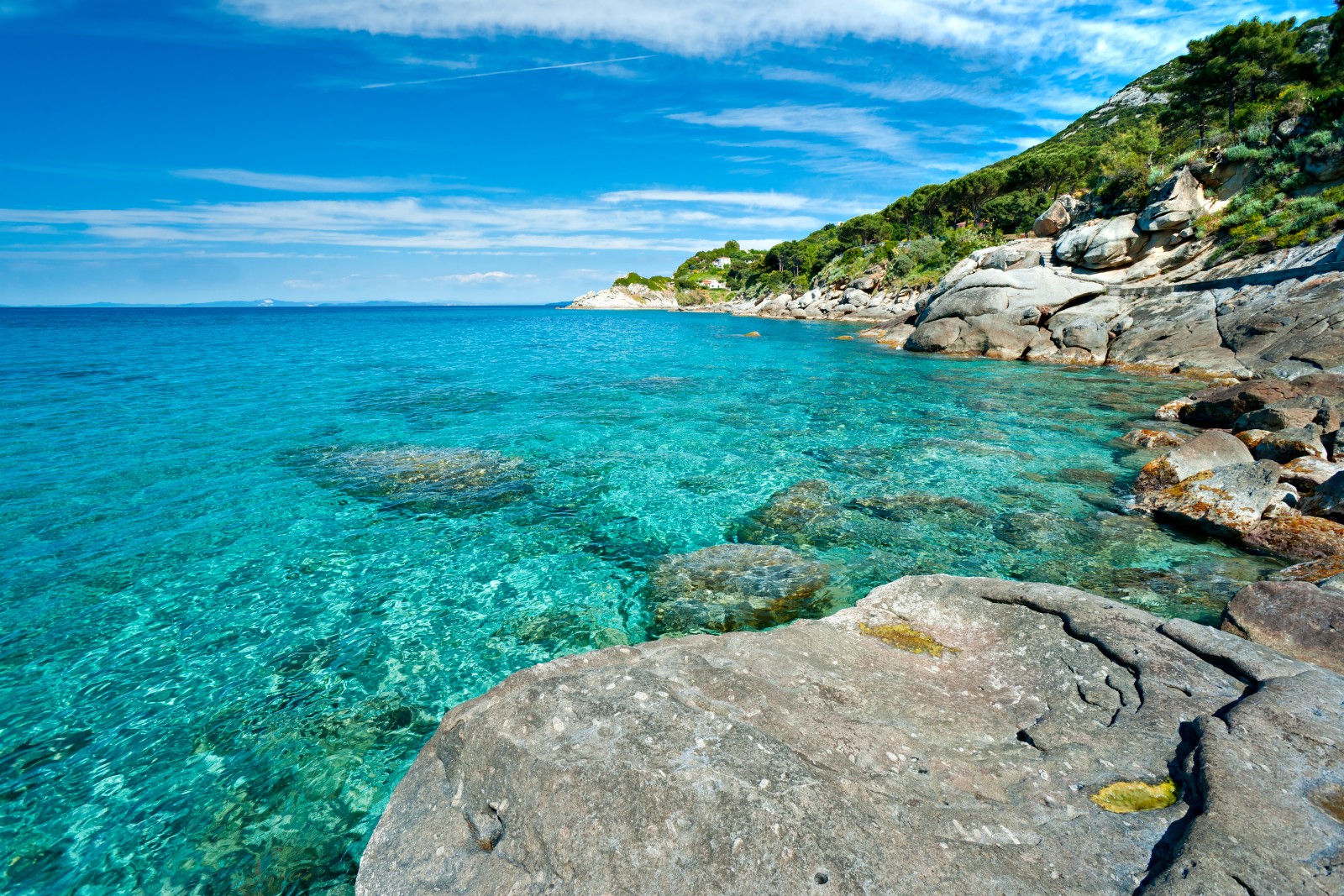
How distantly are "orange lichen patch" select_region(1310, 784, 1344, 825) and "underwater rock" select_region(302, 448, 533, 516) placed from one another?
11.9 meters

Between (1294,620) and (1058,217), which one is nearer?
(1294,620)

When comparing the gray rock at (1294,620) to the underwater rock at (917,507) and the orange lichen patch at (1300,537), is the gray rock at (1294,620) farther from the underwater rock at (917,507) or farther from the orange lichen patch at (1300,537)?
the underwater rock at (917,507)

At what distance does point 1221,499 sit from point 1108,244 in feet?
116

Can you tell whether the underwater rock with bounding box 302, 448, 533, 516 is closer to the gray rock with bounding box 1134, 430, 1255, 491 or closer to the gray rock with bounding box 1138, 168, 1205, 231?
the gray rock with bounding box 1134, 430, 1255, 491

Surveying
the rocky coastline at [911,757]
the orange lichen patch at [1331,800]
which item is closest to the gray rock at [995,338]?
the rocky coastline at [911,757]

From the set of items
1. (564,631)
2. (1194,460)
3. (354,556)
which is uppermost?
(1194,460)

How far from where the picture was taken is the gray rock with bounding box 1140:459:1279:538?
33.6 feet

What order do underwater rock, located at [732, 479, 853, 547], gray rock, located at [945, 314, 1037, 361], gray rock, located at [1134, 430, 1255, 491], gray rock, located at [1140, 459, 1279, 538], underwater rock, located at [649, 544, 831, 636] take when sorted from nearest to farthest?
underwater rock, located at [649, 544, 831, 636], gray rock, located at [1140, 459, 1279, 538], underwater rock, located at [732, 479, 853, 547], gray rock, located at [1134, 430, 1255, 491], gray rock, located at [945, 314, 1037, 361]

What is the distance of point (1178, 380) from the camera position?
2580 cm

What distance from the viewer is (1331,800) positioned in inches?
134

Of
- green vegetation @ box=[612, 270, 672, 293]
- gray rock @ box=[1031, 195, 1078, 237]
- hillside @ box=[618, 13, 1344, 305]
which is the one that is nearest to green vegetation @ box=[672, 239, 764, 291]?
green vegetation @ box=[612, 270, 672, 293]

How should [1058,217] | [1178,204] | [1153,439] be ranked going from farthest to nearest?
[1058,217] < [1178,204] < [1153,439]

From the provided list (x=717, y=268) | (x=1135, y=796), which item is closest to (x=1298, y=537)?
(x=1135, y=796)

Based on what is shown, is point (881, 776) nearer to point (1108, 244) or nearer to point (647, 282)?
point (1108, 244)
